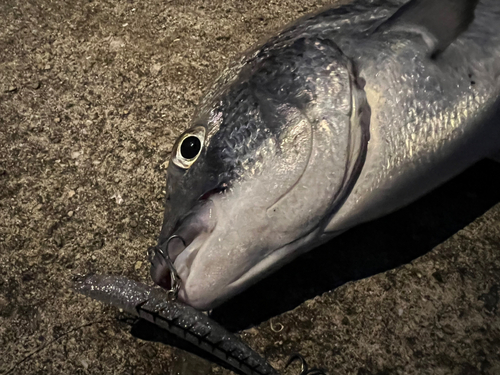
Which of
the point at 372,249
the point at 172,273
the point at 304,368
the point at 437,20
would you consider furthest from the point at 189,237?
the point at 437,20

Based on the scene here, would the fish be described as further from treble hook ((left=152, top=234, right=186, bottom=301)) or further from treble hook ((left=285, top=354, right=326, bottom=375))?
treble hook ((left=285, top=354, right=326, bottom=375))

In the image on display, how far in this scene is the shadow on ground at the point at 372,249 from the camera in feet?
6.33

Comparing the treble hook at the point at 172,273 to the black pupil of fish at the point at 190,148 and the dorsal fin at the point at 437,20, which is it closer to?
the black pupil of fish at the point at 190,148

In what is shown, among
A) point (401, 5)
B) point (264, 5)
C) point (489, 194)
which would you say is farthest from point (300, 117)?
point (264, 5)

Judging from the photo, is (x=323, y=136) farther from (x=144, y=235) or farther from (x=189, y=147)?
(x=144, y=235)

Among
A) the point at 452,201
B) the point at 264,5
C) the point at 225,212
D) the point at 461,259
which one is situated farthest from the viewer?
the point at 264,5

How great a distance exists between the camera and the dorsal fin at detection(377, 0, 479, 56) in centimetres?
167

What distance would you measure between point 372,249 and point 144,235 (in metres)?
1.23

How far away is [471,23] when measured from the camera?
1.77 metres

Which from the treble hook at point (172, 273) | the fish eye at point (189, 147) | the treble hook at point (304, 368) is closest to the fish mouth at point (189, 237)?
the treble hook at point (172, 273)

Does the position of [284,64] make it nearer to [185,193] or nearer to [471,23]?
[185,193]

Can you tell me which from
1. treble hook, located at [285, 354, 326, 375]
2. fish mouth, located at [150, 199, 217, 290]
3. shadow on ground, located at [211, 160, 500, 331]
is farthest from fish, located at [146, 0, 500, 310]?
treble hook, located at [285, 354, 326, 375]

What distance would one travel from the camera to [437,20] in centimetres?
167

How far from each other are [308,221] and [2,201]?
172 cm
